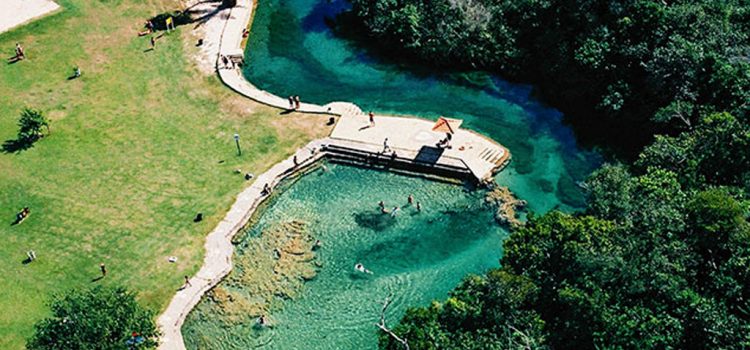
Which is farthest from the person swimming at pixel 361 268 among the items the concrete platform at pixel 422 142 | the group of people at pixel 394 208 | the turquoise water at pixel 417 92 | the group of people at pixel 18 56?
the group of people at pixel 18 56

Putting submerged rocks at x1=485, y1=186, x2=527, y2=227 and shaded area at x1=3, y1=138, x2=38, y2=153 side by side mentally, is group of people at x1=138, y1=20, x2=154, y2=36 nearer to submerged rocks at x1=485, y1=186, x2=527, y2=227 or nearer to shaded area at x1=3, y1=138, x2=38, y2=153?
shaded area at x1=3, y1=138, x2=38, y2=153

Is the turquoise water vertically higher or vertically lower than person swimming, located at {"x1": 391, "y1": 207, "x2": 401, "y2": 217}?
higher

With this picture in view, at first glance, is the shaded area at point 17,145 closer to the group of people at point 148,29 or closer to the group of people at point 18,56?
the group of people at point 18,56

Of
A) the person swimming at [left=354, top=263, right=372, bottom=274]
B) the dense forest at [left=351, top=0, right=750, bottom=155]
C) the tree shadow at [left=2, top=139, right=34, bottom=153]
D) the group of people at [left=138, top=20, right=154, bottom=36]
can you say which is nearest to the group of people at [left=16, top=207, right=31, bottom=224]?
the tree shadow at [left=2, top=139, right=34, bottom=153]

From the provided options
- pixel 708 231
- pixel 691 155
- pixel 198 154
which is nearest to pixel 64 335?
pixel 198 154

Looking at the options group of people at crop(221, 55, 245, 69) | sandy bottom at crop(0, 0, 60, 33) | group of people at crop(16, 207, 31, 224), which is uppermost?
group of people at crop(221, 55, 245, 69)

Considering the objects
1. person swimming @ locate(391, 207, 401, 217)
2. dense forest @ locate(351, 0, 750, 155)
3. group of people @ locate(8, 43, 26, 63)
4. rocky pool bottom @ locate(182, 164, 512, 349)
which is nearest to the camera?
rocky pool bottom @ locate(182, 164, 512, 349)
